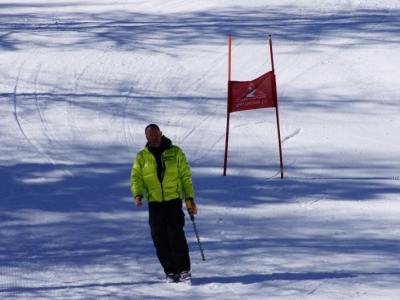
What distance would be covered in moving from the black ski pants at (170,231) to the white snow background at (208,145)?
28cm

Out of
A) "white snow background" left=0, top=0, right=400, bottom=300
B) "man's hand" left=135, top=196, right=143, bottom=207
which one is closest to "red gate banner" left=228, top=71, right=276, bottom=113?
"white snow background" left=0, top=0, right=400, bottom=300

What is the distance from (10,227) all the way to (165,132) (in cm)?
418

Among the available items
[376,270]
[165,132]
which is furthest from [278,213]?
[165,132]

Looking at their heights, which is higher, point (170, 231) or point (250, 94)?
Result: point (250, 94)

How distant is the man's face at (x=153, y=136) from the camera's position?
805cm

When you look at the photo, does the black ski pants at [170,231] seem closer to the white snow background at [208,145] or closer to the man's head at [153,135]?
the white snow background at [208,145]

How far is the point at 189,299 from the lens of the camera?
7.82 metres

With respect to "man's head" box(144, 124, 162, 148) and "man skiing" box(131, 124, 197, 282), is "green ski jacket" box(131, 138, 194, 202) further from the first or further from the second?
"man's head" box(144, 124, 162, 148)

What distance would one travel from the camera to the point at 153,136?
8.07 m

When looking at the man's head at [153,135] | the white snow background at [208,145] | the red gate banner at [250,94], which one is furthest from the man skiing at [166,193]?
the red gate banner at [250,94]

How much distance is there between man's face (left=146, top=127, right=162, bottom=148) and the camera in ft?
26.4

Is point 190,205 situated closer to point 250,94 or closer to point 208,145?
point 250,94

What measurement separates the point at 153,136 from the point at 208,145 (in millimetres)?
5313

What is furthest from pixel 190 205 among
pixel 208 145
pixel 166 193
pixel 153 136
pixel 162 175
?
pixel 208 145
